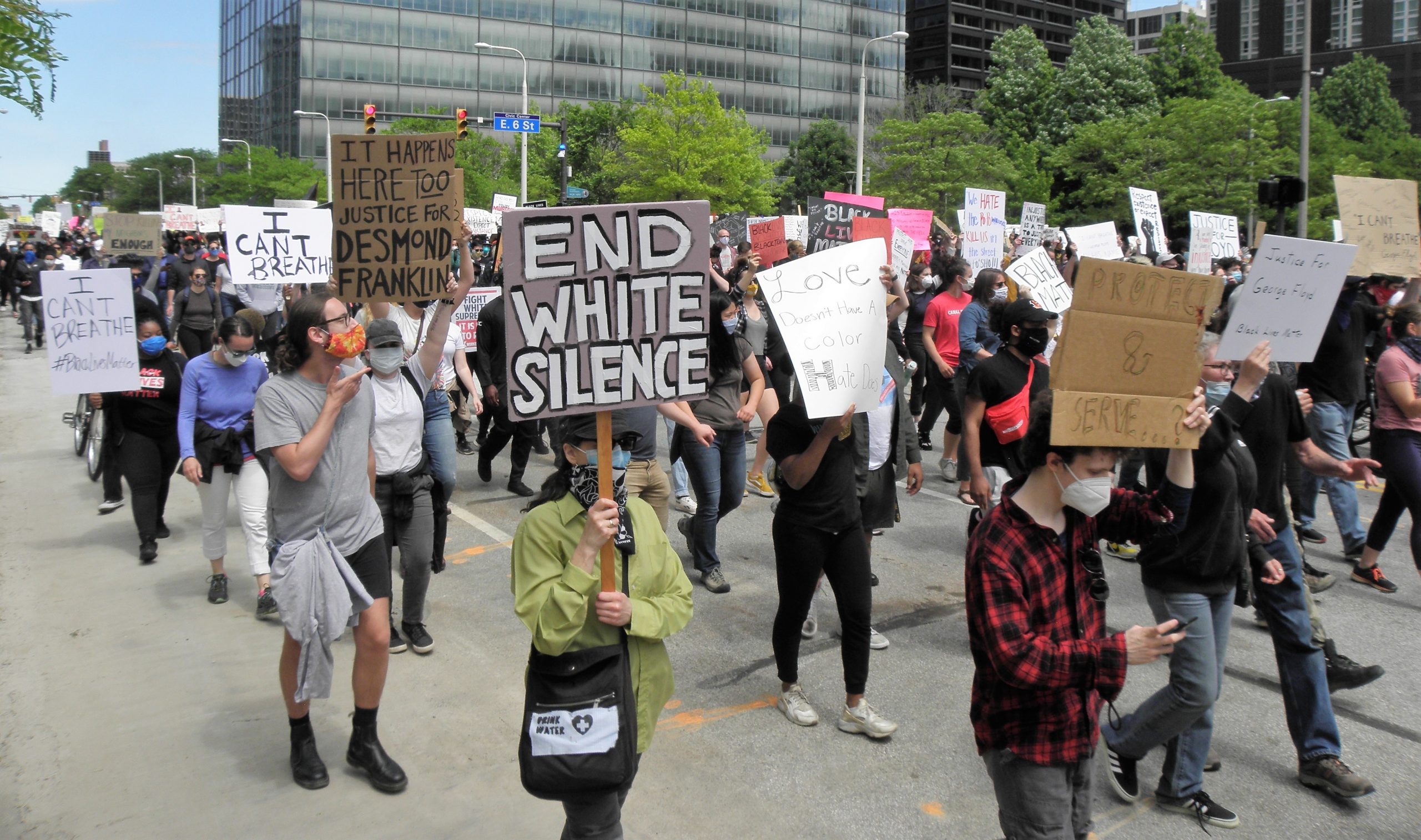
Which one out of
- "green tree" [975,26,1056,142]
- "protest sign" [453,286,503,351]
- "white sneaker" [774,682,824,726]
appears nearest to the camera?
"white sneaker" [774,682,824,726]

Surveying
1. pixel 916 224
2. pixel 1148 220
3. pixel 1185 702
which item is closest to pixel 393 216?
pixel 1185 702

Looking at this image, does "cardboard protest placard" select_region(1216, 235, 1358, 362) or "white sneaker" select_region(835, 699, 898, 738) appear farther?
"white sneaker" select_region(835, 699, 898, 738)

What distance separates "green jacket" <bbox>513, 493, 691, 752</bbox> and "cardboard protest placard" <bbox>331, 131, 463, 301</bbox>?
295 centimetres

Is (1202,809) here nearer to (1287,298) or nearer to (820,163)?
(1287,298)

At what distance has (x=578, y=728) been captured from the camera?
3.19 m

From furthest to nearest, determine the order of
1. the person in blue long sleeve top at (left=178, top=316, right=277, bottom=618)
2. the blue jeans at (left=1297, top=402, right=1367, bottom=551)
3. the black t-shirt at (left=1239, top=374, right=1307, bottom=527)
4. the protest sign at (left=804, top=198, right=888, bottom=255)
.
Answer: the protest sign at (left=804, top=198, right=888, bottom=255) → the blue jeans at (left=1297, top=402, right=1367, bottom=551) → the person in blue long sleeve top at (left=178, top=316, right=277, bottom=618) → the black t-shirt at (left=1239, top=374, right=1307, bottom=527)

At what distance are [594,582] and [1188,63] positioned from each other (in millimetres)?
67182

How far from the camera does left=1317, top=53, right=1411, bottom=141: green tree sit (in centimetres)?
6862

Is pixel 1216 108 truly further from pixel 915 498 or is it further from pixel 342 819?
pixel 342 819

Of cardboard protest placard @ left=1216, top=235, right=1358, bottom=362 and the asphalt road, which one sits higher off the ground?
cardboard protest placard @ left=1216, top=235, right=1358, bottom=362

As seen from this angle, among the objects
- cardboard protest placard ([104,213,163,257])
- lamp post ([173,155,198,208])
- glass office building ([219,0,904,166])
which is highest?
glass office building ([219,0,904,166])

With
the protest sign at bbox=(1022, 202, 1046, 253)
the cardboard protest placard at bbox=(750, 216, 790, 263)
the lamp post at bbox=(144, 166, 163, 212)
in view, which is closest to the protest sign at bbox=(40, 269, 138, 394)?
the cardboard protest placard at bbox=(750, 216, 790, 263)

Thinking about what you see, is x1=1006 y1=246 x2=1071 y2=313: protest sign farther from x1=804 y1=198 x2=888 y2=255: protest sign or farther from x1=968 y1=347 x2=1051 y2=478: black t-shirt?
x1=968 y1=347 x2=1051 y2=478: black t-shirt

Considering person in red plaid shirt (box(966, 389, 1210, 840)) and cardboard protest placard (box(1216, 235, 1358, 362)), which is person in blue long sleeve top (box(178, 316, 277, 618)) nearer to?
person in red plaid shirt (box(966, 389, 1210, 840))
